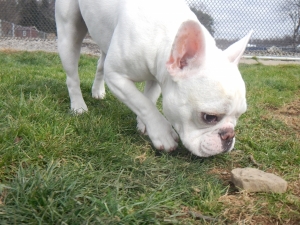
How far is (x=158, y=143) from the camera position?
2574 mm

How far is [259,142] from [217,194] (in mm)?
1146

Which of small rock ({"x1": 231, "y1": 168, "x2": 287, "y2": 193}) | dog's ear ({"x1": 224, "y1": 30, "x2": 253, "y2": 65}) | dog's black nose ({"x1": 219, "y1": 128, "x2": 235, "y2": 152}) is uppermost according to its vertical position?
dog's ear ({"x1": 224, "y1": 30, "x2": 253, "y2": 65})

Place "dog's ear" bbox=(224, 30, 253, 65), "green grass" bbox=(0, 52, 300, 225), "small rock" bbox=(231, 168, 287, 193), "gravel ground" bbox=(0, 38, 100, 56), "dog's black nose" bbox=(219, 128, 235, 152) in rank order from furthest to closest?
"gravel ground" bbox=(0, 38, 100, 56)
"dog's ear" bbox=(224, 30, 253, 65)
"dog's black nose" bbox=(219, 128, 235, 152)
"small rock" bbox=(231, 168, 287, 193)
"green grass" bbox=(0, 52, 300, 225)

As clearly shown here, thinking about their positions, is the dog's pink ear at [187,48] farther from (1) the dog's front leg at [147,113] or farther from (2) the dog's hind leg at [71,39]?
(2) the dog's hind leg at [71,39]

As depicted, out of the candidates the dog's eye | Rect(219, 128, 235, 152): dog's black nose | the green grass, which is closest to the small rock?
the green grass

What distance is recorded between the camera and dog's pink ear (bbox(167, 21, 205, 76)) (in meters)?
2.24

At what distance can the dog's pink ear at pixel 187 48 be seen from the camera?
2244mm

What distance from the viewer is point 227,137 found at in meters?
2.36

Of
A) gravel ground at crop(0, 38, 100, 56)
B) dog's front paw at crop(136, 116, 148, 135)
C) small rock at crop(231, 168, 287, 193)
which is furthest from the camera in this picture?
Result: gravel ground at crop(0, 38, 100, 56)

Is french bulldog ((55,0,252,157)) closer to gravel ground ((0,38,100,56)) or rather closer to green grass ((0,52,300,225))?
green grass ((0,52,300,225))

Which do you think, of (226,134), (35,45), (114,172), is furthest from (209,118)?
(35,45)

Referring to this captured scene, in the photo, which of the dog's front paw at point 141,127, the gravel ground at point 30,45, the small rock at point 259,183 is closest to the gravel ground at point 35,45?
the gravel ground at point 30,45

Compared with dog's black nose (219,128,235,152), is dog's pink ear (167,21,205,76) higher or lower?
higher

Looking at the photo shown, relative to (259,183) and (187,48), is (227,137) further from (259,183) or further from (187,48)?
(187,48)
